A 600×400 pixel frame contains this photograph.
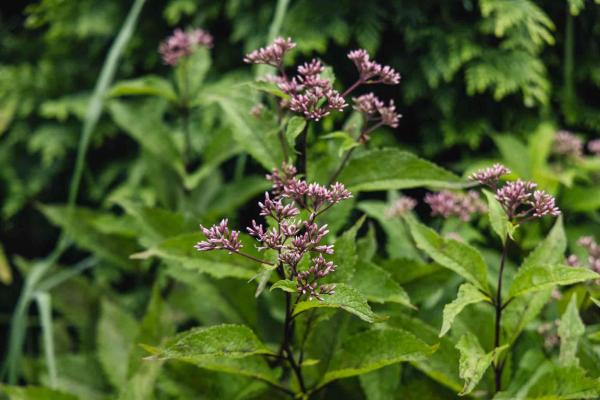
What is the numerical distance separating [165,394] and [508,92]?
1.35 m

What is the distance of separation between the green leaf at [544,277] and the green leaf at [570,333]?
15cm

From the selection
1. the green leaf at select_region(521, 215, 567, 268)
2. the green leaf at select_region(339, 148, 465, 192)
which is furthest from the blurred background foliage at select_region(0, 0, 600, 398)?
the green leaf at select_region(521, 215, 567, 268)

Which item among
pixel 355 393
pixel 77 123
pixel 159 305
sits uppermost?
pixel 77 123

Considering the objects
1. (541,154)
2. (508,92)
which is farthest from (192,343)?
(508,92)

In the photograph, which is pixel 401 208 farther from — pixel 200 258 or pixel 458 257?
pixel 200 258

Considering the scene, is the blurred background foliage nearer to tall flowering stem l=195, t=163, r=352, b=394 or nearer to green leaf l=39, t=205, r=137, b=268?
green leaf l=39, t=205, r=137, b=268

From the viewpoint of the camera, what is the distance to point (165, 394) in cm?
149

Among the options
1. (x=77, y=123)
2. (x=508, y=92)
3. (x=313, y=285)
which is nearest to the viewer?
(x=313, y=285)

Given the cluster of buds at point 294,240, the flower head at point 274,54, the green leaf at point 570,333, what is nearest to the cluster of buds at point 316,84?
the flower head at point 274,54

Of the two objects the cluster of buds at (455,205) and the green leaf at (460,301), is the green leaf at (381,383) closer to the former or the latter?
the green leaf at (460,301)

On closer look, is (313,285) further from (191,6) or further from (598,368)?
(191,6)

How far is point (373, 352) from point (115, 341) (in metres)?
0.90

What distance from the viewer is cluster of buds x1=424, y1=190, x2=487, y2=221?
4.95ft

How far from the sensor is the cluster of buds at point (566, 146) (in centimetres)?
195
